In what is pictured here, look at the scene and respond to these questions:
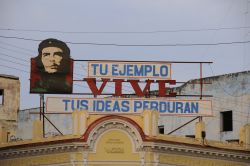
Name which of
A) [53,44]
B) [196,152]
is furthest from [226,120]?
[53,44]

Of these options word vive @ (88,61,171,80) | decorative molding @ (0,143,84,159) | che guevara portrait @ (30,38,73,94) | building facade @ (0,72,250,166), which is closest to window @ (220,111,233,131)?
word vive @ (88,61,171,80)

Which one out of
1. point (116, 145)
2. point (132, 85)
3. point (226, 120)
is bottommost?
point (116, 145)

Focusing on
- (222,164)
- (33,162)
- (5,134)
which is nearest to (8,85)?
(5,134)

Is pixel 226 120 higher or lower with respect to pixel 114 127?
higher

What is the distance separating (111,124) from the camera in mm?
38062

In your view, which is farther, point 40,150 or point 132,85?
point 132,85

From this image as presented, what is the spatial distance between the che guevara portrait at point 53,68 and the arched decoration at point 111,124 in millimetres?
5696

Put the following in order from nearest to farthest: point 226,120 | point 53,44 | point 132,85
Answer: point 132,85 → point 53,44 → point 226,120

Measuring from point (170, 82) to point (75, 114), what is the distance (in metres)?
6.66

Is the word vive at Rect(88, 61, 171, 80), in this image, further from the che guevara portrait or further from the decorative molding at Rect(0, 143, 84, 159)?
the decorative molding at Rect(0, 143, 84, 159)

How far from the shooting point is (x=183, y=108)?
4144cm

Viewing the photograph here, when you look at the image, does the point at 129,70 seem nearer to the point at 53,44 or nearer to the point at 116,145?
the point at 53,44

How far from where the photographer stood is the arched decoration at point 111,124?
37.8 meters

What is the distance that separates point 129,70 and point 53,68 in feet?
14.1
